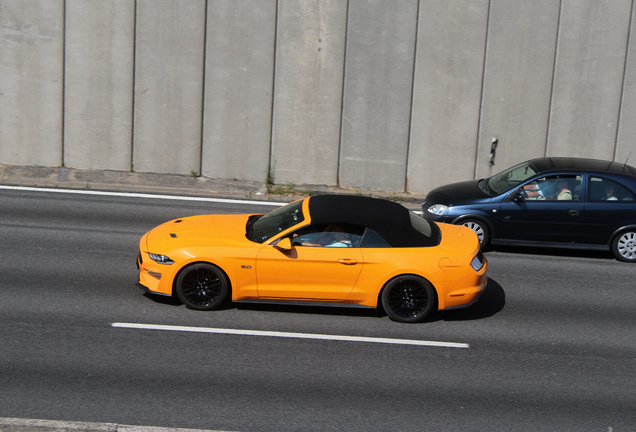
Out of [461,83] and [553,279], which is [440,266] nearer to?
[553,279]

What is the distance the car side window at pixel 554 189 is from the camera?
10500 mm

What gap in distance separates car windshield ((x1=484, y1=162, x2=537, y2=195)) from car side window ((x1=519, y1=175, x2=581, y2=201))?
24 cm

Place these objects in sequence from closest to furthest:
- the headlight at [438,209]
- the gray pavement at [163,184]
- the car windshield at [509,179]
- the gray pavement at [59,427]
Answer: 1. the gray pavement at [59,427]
2. the headlight at [438,209]
3. the car windshield at [509,179]
4. the gray pavement at [163,184]

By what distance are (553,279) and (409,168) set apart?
6.27 m

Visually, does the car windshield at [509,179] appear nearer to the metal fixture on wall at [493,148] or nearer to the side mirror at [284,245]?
the metal fixture on wall at [493,148]

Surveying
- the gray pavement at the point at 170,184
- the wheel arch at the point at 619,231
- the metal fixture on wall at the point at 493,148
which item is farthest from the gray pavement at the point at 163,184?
the wheel arch at the point at 619,231

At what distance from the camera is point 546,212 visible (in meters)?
10.5

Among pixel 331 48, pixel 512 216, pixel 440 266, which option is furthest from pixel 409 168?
pixel 440 266

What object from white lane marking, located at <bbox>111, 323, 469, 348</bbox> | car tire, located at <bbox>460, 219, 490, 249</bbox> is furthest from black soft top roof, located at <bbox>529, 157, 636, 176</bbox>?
white lane marking, located at <bbox>111, 323, 469, 348</bbox>

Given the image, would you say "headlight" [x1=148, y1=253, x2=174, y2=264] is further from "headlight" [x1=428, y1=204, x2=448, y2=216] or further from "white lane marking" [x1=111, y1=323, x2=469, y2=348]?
"headlight" [x1=428, y1=204, x2=448, y2=216]

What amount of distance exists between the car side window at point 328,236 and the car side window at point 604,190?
5035mm

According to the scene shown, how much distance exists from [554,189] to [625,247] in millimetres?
1584

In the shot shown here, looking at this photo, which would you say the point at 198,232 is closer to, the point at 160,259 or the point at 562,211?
the point at 160,259

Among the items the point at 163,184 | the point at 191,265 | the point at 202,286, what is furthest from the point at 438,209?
the point at 163,184
